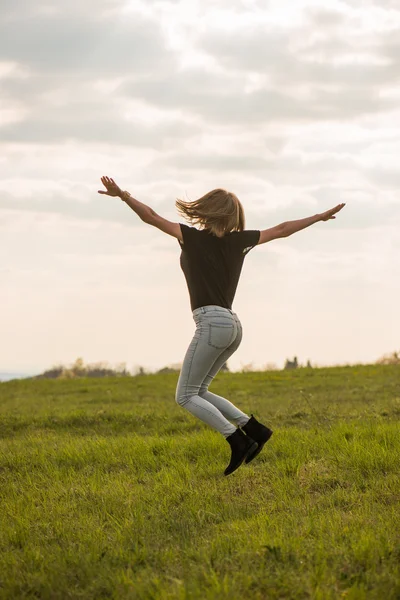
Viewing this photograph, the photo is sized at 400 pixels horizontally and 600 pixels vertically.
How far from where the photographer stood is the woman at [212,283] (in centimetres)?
687

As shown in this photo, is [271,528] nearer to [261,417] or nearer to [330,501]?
[330,501]

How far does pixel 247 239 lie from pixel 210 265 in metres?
0.56


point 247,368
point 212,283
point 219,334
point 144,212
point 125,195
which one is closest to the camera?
point 219,334

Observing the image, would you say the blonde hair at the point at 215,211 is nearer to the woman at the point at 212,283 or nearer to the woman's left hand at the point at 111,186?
Answer: the woman at the point at 212,283

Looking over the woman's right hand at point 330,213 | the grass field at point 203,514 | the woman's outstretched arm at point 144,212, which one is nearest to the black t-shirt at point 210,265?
the woman's outstretched arm at point 144,212

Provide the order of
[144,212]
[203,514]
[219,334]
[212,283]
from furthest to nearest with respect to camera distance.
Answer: [144,212], [212,283], [219,334], [203,514]

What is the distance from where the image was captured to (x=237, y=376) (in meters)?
27.3

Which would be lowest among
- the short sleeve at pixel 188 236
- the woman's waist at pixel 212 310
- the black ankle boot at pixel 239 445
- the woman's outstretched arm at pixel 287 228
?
the black ankle boot at pixel 239 445

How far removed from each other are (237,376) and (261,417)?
14.0m

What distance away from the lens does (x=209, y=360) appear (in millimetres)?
6973

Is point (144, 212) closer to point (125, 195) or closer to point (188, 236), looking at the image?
point (125, 195)

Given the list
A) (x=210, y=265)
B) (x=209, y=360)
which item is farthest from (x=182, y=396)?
(x=210, y=265)

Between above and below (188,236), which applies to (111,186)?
above

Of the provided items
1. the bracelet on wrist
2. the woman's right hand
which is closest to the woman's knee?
the bracelet on wrist
